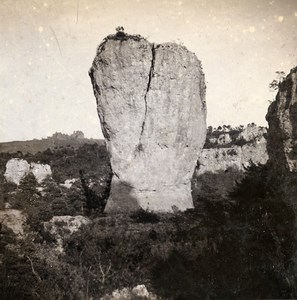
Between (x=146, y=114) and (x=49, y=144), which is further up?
(x=146, y=114)

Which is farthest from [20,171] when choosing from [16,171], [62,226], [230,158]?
[230,158]

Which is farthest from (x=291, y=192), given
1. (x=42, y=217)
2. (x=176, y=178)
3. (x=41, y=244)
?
(x=42, y=217)

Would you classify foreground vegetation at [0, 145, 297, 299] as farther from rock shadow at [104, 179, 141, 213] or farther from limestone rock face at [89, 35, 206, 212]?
limestone rock face at [89, 35, 206, 212]

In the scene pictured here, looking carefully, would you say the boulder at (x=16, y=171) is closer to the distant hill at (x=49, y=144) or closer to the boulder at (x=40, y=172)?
the boulder at (x=40, y=172)

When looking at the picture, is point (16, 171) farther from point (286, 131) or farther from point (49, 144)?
point (286, 131)

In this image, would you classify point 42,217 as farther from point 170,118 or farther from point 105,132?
point 170,118

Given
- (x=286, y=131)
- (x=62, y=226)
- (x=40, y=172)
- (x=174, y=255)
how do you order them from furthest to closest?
(x=40, y=172) → (x=62, y=226) → (x=174, y=255) → (x=286, y=131)

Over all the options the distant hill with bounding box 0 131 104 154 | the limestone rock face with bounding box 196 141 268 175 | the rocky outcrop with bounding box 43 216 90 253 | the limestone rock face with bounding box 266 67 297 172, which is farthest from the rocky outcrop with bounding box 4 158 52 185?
the limestone rock face with bounding box 266 67 297 172
